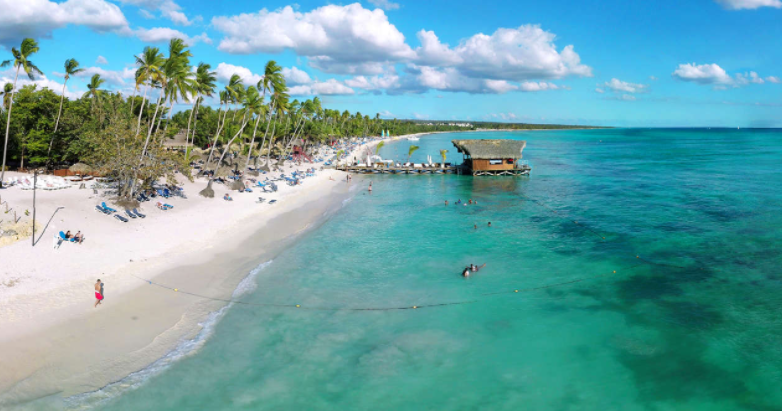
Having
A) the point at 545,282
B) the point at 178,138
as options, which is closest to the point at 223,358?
the point at 545,282

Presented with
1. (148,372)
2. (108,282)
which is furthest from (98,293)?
(148,372)

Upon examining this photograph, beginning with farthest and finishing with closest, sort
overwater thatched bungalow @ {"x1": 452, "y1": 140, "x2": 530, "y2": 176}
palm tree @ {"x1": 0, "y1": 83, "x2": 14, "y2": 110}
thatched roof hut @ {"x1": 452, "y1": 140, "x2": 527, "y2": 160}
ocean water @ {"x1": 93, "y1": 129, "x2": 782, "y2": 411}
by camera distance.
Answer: overwater thatched bungalow @ {"x1": 452, "y1": 140, "x2": 530, "y2": 176} < thatched roof hut @ {"x1": 452, "y1": 140, "x2": 527, "y2": 160} < palm tree @ {"x1": 0, "y1": 83, "x2": 14, "y2": 110} < ocean water @ {"x1": 93, "y1": 129, "x2": 782, "y2": 411}

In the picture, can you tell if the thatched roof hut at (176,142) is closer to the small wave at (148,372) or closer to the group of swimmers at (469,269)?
the small wave at (148,372)

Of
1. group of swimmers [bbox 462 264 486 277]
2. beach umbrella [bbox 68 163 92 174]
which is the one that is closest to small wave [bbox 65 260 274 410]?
group of swimmers [bbox 462 264 486 277]

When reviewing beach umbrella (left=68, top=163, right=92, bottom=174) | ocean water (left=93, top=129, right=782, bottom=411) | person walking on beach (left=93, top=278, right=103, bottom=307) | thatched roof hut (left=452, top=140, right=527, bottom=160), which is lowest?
ocean water (left=93, top=129, right=782, bottom=411)

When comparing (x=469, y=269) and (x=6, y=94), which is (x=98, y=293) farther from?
(x=6, y=94)

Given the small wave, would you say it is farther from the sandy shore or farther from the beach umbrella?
the beach umbrella

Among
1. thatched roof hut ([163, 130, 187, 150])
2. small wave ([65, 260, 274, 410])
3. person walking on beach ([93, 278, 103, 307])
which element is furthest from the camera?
thatched roof hut ([163, 130, 187, 150])

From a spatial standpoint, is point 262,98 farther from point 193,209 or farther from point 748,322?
point 748,322
